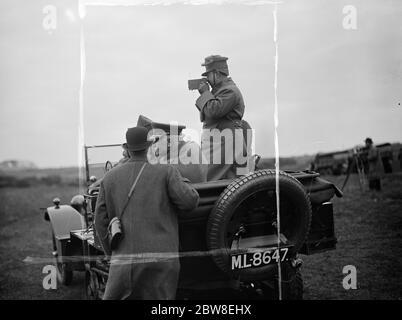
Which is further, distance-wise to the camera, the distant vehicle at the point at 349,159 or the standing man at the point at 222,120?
the distant vehicle at the point at 349,159

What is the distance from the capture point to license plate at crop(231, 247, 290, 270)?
3744mm

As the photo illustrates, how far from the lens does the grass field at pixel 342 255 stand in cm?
542

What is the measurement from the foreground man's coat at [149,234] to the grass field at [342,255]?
233cm

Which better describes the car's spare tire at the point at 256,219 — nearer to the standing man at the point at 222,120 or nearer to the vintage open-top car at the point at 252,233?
the vintage open-top car at the point at 252,233

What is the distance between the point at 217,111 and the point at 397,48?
193cm

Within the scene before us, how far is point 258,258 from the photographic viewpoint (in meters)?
3.82

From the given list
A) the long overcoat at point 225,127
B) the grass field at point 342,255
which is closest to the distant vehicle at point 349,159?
the grass field at point 342,255

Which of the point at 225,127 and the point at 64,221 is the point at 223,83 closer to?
the point at 225,127

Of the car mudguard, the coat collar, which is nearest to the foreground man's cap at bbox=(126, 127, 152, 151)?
the coat collar

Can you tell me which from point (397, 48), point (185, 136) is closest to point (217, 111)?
point (185, 136)

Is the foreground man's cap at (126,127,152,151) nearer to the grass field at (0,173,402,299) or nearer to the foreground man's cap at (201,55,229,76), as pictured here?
the foreground man's cap at (201,55,229,76)

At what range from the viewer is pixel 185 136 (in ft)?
14.7

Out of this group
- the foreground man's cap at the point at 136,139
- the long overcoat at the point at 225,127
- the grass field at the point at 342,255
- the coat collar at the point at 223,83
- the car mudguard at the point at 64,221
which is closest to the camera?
the foreground man's cap at the point at 136,139
